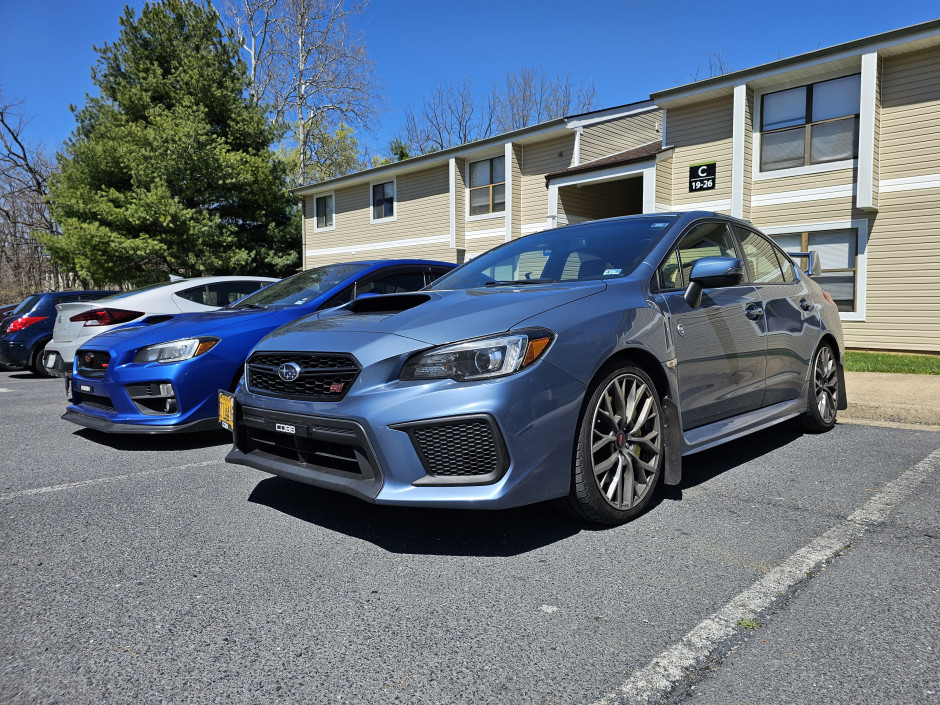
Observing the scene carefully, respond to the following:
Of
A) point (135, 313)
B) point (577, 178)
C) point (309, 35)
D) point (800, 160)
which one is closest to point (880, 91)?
point (800, 160)

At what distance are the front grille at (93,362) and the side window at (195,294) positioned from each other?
2.25m

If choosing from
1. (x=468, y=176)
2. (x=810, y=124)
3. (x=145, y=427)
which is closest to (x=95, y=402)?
(x=145, y=427)

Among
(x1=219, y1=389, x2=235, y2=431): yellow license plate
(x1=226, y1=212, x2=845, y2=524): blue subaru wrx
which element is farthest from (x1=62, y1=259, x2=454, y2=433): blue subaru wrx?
(x1=226, y1=212, x2=845, y2=524): blue subaru wrx

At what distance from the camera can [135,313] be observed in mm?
7750

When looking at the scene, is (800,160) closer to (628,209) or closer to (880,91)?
(880,91)

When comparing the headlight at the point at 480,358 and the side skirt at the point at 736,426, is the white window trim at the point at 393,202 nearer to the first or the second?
the side skirt at the point at 736,426

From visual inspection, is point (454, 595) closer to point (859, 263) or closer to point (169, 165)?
point (859, 263)

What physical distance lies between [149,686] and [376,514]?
1.67 metres

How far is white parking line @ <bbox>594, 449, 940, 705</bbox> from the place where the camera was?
2031 mm

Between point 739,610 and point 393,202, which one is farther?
point 393,202

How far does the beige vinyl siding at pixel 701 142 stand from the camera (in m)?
14.6

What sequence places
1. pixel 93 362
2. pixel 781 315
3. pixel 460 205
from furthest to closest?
pixel 460 205
pixel 93 362
pixel 781 315

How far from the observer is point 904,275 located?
12578 millimetres

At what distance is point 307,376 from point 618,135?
1702cm
